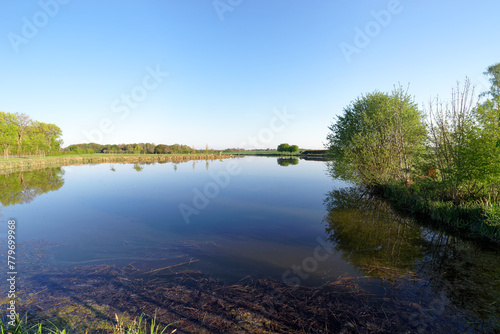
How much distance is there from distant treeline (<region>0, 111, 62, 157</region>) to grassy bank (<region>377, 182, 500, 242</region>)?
71.8 meters

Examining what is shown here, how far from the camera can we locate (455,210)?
1114cm

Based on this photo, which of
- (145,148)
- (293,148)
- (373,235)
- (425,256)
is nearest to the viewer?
(425,256)

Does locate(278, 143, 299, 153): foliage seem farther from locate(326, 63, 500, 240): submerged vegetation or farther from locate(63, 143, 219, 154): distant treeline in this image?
locate(326, 63, 500, 240): submerged vegetation

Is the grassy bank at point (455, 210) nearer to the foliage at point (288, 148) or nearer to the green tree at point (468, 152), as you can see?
the green tree at point (468, 152)

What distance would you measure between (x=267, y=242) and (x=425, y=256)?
6.01m

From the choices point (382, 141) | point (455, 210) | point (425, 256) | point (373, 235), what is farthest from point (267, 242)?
point (382, 141)

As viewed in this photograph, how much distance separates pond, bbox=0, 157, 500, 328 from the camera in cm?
623

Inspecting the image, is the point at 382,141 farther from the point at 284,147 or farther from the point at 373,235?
the point at 284,147

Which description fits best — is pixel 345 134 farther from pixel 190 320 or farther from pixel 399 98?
pixel 190 320

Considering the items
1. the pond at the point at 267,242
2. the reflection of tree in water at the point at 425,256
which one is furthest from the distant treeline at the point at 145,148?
the reflection of tree in water at the point at 425,256

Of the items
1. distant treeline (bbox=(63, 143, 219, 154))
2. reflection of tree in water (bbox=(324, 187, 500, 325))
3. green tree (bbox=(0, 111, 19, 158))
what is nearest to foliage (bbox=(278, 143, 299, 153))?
distant treeline (bbox=(63, 143, 219, 154))

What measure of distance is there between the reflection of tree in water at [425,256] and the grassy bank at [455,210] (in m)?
1.16

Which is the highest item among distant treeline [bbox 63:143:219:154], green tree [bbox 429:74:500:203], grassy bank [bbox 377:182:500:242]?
distant treeline [bbox 63:143:219:154]

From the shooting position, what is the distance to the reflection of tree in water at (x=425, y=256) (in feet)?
17.5
